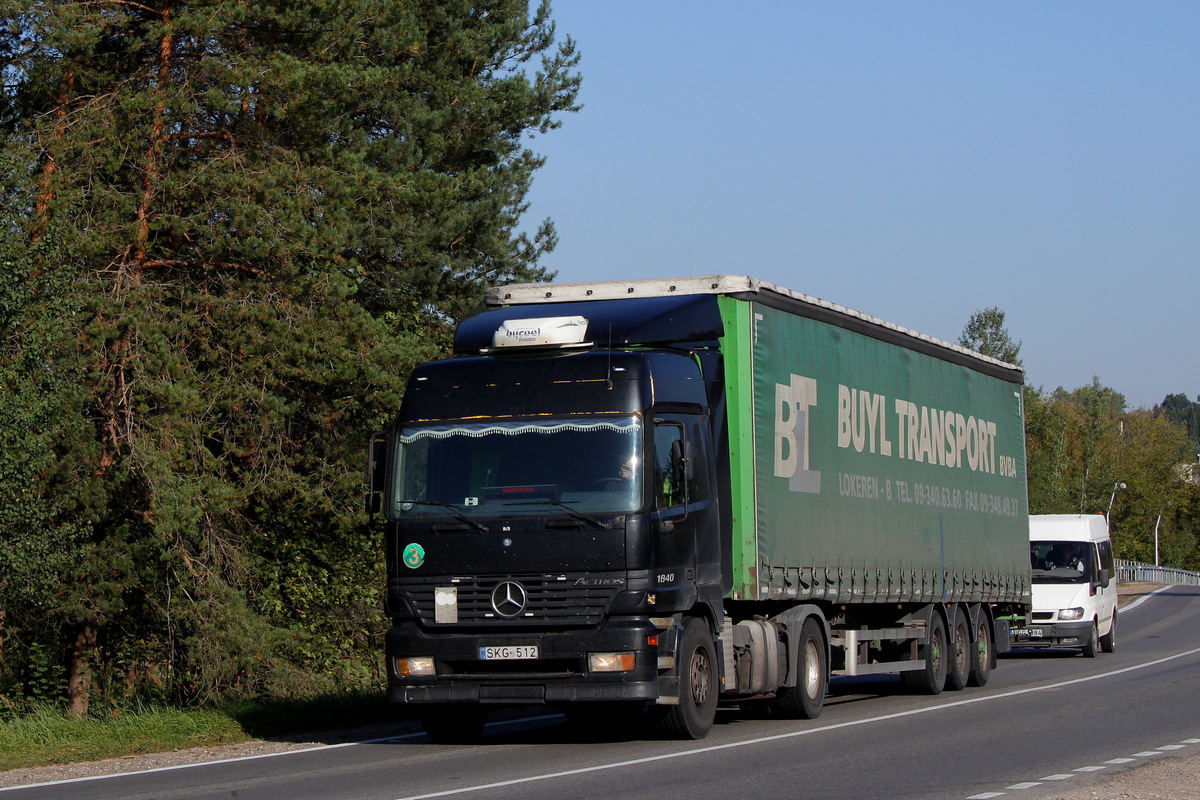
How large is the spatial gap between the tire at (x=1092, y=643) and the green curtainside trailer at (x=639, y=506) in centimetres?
1158

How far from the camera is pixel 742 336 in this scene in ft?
44.4

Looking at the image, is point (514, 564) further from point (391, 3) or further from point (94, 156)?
point (391, 3)

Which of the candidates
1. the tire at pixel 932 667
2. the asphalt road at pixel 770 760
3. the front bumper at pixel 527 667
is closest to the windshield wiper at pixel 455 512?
Answer: the front bumper at pixel 527 667

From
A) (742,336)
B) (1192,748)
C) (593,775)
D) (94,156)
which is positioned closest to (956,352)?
(742,336)

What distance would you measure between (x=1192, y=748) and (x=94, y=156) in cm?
1553

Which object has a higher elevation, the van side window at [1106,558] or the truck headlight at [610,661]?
the van side window at [1106,558]

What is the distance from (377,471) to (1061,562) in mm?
18155

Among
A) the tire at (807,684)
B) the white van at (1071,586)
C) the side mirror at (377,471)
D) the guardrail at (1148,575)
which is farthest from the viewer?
the guardrail at (1148,575)

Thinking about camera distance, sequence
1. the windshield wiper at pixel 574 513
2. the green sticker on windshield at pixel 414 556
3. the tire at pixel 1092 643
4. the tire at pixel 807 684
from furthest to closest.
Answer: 1. the tire at pixel 1092 643
2. the tire at pixel 807 684
3. the green sticker on windshield at pixel 414 556
4. the windshield wiper at pixel 574 513

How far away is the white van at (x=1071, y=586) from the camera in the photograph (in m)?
26.3

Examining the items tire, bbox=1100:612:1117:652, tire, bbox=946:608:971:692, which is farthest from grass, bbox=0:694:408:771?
tire, bbox=1100:612:1117:652

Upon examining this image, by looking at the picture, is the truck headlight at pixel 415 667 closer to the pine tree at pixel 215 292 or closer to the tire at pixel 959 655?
the pine tree at pixel 215 292

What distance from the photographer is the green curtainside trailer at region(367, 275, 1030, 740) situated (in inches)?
464

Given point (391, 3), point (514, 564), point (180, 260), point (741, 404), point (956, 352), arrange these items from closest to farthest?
point (514, 564) → point (741, 404) → point (956, 352) → point (180, 260) → point (391, 3)
